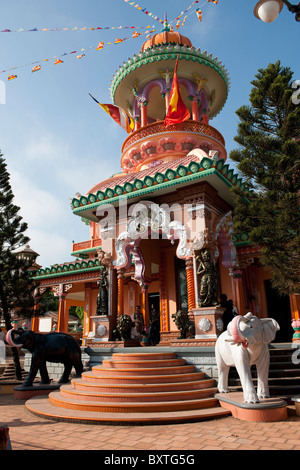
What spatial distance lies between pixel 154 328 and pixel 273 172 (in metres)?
7.39

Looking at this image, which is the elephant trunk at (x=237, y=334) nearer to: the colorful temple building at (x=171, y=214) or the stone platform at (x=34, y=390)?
the colorful temple building at (x=171, y=214)

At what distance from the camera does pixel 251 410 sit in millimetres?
5328

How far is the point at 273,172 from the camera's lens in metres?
7.94

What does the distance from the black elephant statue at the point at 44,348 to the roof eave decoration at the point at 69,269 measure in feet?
24.8

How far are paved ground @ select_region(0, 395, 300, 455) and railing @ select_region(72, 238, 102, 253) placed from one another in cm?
1472

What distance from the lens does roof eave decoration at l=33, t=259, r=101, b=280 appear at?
16.7 m

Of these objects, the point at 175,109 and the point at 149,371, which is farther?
the point at 175,109

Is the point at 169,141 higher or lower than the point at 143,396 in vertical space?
higher

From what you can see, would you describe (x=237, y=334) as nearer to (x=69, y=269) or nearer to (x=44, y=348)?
(x=44, y=348)

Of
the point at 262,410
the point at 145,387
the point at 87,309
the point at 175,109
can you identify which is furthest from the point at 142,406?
the point at 87,309

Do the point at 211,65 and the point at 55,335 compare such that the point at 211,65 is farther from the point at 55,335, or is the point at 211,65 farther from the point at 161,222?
the point at 55,335

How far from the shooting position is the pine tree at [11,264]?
12.7 metres

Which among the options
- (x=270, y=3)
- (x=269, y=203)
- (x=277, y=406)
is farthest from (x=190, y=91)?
(x=277, y=406)

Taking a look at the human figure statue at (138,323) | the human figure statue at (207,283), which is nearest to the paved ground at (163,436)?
the human figure statue at (207,283)
